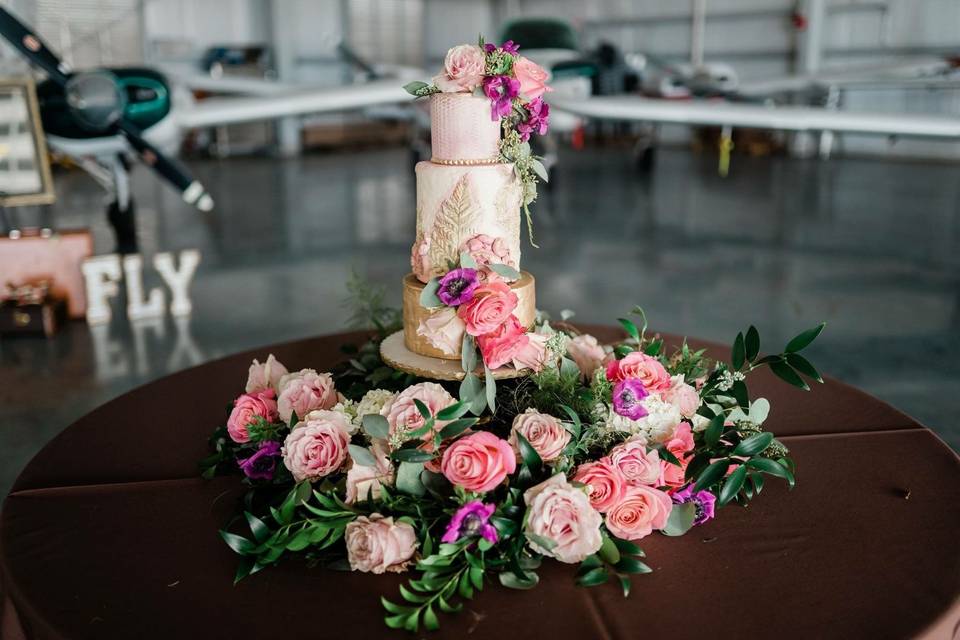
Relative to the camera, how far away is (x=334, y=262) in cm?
621

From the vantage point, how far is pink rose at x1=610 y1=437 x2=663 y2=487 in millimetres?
1098

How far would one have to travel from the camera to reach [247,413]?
131 cm

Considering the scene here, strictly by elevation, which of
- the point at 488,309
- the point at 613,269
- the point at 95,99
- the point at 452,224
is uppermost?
the point at 95,99

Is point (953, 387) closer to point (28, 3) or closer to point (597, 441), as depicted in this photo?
point (597, 441)

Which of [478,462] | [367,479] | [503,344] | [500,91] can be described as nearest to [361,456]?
[367,479]

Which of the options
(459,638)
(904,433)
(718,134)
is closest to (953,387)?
(904,433)

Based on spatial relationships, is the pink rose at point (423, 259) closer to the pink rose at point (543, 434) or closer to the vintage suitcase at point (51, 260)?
the pink rose at point (543, 434)

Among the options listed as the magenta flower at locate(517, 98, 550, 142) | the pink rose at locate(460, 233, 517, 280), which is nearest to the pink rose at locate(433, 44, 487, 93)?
the magenta flower at locate(517, 98, 550, 142)

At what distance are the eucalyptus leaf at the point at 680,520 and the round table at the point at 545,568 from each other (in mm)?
17

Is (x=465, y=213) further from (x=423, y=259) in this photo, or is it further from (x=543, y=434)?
(x=543, y=434)

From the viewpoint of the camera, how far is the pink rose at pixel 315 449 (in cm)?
113

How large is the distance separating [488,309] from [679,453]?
1.23 ft

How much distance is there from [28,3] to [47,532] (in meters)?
15.1

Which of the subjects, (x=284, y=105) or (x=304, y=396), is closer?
(x=304, y=396)
